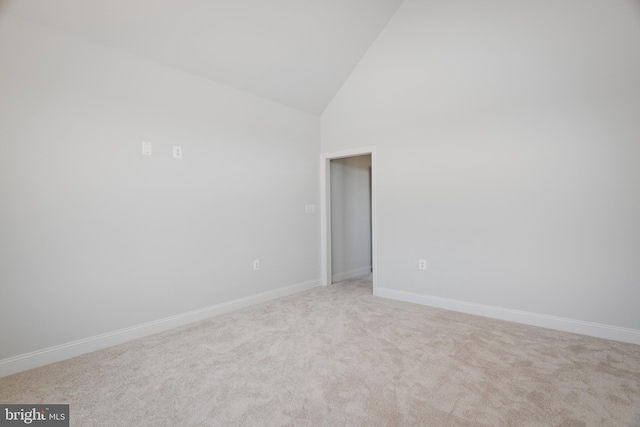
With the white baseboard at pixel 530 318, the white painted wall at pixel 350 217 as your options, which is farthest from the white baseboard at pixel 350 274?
the white baseboard at pixel 530 318

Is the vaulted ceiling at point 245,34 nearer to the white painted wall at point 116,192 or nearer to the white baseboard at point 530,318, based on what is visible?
the white painted wall at point 116,192

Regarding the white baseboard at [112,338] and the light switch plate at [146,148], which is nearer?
the white baseboard at [112,338]

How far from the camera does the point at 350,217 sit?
5.25m

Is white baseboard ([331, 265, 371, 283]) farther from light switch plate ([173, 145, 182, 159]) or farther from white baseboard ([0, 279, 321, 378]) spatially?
light switch plate ([173, 145, 182, 159])

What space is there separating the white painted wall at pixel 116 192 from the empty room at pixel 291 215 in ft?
0.06

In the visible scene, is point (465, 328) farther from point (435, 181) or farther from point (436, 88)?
point (436, 88)

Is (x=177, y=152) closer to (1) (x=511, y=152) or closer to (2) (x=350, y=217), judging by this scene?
(2) (x=350, y=217)

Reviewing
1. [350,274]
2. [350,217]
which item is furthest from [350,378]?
[350,217]

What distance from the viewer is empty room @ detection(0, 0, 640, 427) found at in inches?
76.8

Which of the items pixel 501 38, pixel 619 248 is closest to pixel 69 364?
pixel 619 248

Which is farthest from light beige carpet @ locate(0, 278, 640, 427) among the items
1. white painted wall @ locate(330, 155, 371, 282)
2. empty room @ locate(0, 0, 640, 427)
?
white painted wall @ locate(330, 155, 371, 282)

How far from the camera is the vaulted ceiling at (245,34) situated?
2383 millimetres
